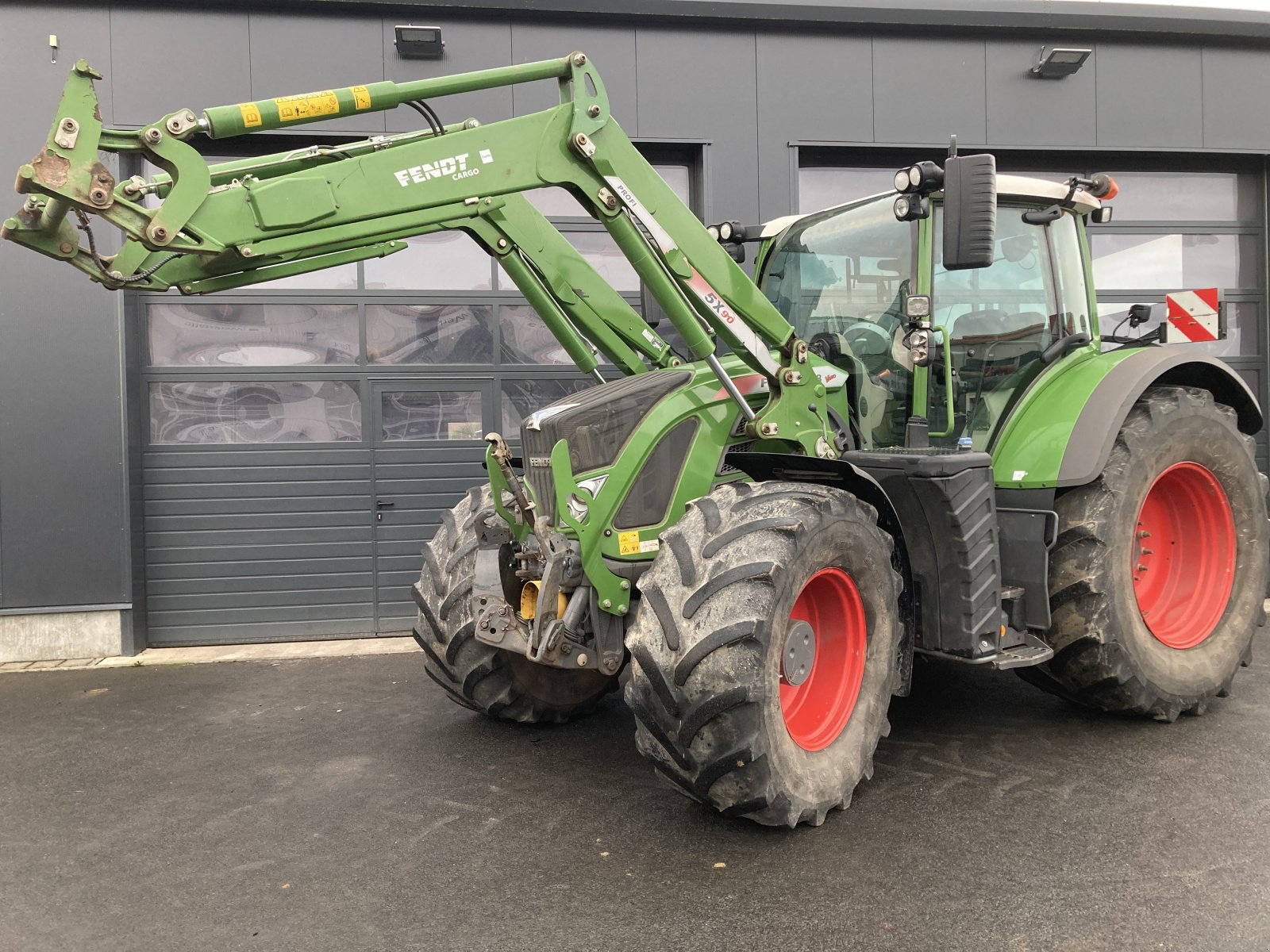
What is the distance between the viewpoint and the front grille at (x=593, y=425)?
3.86 m

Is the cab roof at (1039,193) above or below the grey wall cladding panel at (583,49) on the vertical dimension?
below

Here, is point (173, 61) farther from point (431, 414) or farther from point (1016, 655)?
point (1016, 655)

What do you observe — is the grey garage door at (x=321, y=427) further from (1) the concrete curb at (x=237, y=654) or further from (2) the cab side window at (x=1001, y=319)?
(2) the cab side window at (x=1001, y=319)

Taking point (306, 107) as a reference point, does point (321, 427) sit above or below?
below

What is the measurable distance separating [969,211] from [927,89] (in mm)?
4742

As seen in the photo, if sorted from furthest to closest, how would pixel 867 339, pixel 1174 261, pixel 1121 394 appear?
pixel 1174 261 < pixel 867 339 < pixel 1121 394

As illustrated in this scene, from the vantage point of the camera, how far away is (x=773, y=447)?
4105mm

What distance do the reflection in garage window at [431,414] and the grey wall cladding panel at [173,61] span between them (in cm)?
251

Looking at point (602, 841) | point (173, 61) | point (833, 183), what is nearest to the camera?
point (602, 841)

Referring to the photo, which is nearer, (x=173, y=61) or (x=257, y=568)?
(x=173, y=61)

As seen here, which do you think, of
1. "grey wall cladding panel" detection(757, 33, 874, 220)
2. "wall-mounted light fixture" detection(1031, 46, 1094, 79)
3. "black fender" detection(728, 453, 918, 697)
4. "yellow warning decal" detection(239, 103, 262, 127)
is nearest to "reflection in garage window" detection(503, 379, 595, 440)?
"grey wall cladding panel" detection(757, 33, 874, 220)

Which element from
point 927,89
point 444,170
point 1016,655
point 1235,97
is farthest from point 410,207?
point 1235,97

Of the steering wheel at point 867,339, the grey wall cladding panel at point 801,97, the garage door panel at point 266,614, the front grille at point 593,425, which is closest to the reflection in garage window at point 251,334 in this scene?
the garage door panel at point 266,614

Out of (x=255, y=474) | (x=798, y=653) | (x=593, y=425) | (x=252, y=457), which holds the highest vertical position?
(x=593, y=425)
